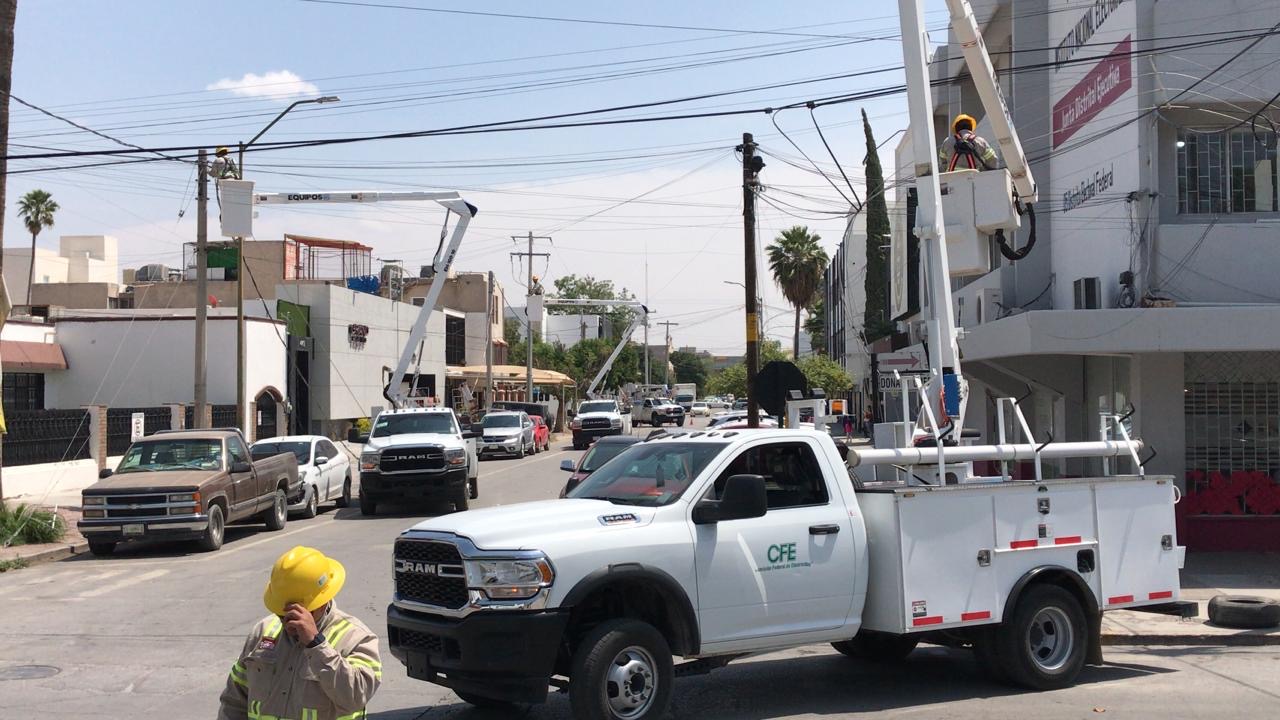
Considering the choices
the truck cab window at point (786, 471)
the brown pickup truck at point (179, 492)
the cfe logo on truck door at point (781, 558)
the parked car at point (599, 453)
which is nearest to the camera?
the cfe logo on truck door at point (781, 558)

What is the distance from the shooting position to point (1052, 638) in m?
8.92

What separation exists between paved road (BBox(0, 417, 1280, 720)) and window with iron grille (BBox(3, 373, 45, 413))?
22.4 meters

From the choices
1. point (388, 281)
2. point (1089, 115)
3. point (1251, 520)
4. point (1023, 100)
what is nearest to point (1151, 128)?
point (1089, 115)

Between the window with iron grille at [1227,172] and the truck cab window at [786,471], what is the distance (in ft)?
40.8

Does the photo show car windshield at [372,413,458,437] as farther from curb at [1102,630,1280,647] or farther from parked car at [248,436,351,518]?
curb at [1102,630,1280,647]

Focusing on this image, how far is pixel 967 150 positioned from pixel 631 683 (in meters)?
7.64

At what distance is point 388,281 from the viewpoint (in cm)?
5994

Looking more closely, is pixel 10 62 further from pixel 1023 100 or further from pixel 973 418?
pixel 973 418

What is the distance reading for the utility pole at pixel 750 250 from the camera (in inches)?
980

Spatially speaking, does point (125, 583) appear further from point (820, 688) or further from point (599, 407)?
point (599, 407)

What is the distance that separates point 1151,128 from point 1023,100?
876cm

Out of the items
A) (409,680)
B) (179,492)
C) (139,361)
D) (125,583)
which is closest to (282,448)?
(179,492)

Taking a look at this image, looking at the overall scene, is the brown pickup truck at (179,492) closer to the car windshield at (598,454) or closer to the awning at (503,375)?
the car windshield at (598,454)

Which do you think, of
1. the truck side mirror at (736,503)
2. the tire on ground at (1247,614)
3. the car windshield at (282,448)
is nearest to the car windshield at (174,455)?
the car windshield at (282,448)
